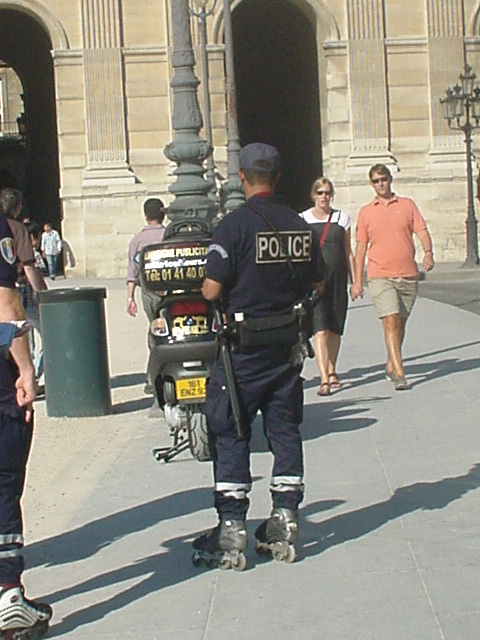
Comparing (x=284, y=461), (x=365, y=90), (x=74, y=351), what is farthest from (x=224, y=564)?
(x=365, y=90)

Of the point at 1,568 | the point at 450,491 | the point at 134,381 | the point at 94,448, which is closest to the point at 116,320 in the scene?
the point at 134,381

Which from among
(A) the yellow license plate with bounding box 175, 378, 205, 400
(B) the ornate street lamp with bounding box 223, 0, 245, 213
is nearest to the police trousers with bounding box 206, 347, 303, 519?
(A) the yellow license plate with bounding box 175, 378, 205, 400

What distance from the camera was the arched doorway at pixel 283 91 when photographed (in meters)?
43.4

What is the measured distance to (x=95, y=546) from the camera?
23.1 feet

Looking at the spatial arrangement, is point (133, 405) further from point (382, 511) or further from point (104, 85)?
point (104, 85)

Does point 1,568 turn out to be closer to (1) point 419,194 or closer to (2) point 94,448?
(2) point 94,448

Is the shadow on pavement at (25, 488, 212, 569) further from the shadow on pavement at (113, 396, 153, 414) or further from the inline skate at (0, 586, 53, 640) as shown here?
the shadow on pavement at (113, 396, 153, 414)

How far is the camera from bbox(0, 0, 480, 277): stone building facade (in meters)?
36.2

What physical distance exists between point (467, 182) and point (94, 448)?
2648cm

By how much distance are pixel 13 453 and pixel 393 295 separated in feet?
23.5

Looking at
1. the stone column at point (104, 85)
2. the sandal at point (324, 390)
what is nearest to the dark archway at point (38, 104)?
the stone column at point (104, 85)

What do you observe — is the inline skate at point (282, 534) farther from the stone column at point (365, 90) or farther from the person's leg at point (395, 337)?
the stone column at point (365, 90)

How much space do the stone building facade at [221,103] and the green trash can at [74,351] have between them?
2412cm

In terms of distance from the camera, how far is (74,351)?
38.7ft
